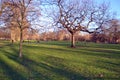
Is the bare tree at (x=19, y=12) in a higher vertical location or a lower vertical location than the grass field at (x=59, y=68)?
higher

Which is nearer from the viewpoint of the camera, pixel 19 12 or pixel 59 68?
pixel 59 68

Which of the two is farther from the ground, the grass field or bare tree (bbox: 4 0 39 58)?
bare tree (bbox: 4 0 39 58)

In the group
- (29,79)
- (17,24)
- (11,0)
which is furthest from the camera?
(17,24)

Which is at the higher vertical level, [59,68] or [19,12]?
[19,12]

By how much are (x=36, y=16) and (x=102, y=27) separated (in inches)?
946

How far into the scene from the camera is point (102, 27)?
1898 inches

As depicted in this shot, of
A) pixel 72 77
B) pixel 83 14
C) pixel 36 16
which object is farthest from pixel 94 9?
pixel 72 77

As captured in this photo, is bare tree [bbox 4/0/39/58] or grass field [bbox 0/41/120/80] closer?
grass field [bbox 0/41/120/80]

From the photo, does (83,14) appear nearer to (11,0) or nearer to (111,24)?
(111,24)

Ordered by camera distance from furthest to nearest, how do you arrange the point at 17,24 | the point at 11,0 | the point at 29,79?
the point at 17,24, the point at 11,0, the point at 29,79

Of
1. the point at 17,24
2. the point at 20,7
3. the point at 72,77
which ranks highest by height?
the point at 20,7

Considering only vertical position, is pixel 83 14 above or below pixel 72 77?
above

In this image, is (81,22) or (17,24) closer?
(17,24)

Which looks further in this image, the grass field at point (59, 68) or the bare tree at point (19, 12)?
the bare tree at point (19, 12)
